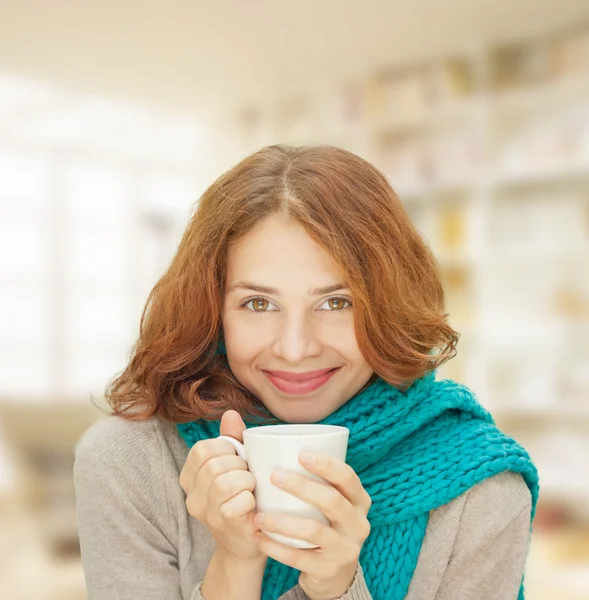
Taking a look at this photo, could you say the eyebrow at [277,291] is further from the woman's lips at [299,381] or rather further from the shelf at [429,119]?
the shelf at [429,119]

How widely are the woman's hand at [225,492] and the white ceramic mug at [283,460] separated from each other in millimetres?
14

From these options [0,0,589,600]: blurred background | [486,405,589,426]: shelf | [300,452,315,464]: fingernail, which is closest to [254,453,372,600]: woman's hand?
[300,452,315,464]: fingernail

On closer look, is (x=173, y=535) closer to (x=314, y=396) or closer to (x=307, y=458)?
(x=314, y=396)

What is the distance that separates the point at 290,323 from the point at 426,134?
12.0 feet

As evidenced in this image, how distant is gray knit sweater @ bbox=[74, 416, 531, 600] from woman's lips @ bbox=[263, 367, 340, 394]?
190 mm

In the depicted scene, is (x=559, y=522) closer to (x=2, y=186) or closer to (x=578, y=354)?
(x=578, y=354)

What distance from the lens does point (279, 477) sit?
26.9 inches

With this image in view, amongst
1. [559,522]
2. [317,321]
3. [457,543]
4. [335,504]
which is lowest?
[559,522]

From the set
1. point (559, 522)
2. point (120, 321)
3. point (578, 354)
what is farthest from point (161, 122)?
point (559, 522)

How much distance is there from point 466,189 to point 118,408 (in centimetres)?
335

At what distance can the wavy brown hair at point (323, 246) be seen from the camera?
94cm

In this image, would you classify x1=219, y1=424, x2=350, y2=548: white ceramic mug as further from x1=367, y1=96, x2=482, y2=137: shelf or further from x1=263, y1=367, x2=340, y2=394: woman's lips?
x1=367, y1=96, x2=482, y2=137: shelf

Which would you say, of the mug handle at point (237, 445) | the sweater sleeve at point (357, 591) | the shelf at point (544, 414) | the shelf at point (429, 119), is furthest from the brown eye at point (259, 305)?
the shelf at point (429, 119)

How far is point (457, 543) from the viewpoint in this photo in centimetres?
94
